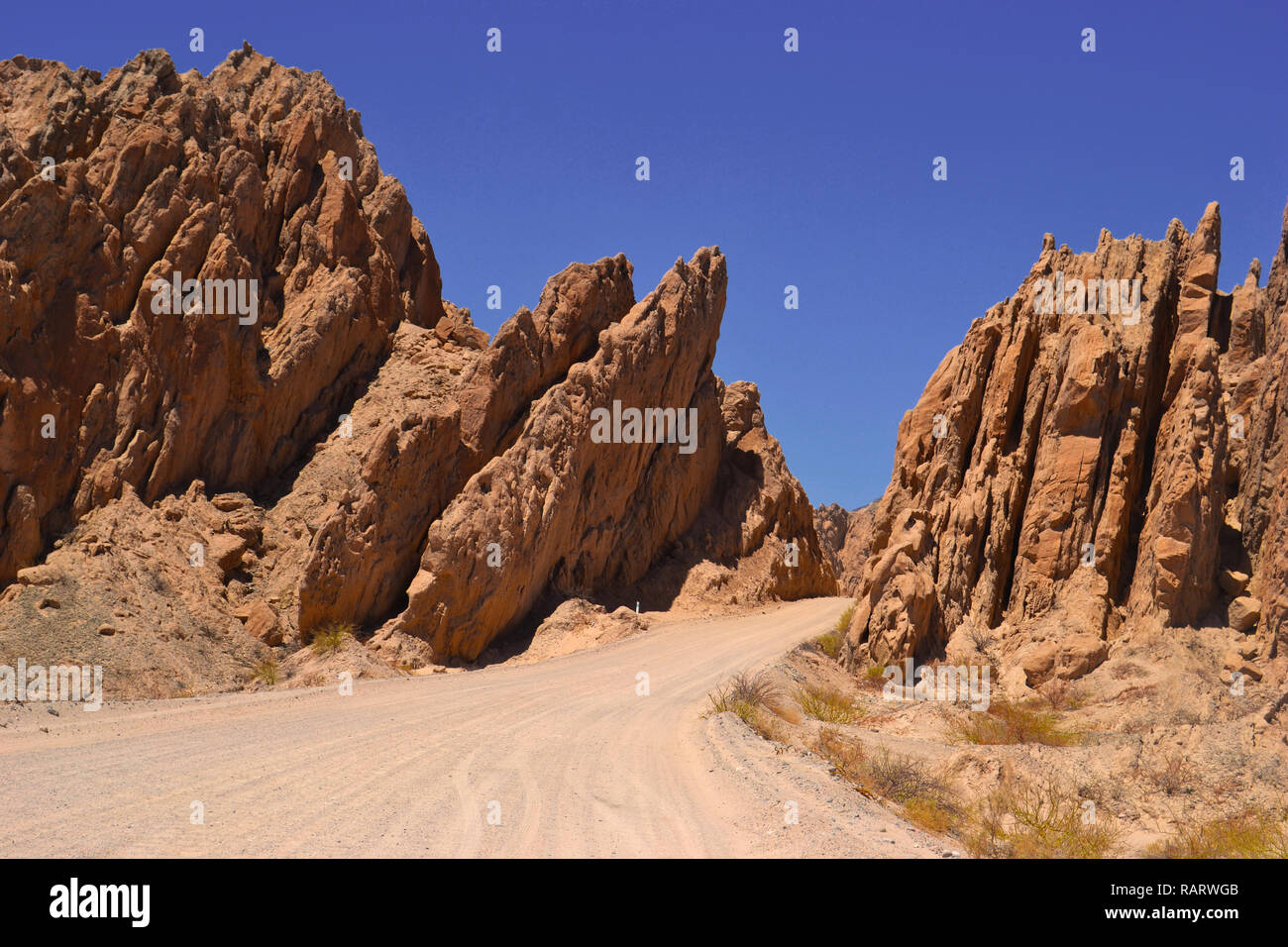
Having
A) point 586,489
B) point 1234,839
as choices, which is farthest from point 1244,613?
point 586,489

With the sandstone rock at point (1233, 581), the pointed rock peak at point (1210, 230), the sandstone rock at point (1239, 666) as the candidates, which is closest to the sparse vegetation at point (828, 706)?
the sandstone rock at point (1239, 666)

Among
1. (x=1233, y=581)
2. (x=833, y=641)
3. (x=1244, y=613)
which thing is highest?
(x=1233, y=581)

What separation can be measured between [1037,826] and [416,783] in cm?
670

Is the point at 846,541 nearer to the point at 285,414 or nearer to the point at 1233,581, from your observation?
the point at 285,414

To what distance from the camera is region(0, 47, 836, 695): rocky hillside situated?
23.3 metres

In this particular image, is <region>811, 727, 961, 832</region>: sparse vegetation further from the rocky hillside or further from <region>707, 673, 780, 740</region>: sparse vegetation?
the rocky hillside

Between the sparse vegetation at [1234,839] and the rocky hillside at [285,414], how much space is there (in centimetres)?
1668

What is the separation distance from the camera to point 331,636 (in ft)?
72.5

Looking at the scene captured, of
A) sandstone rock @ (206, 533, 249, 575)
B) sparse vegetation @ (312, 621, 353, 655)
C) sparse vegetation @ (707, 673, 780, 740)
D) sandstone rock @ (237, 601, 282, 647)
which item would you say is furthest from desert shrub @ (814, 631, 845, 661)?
sandstone rock @ (206, 533, 249, 575)

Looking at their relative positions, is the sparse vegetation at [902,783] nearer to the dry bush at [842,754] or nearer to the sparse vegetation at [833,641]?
the dry bush at [842,754]

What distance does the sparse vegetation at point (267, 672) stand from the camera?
20255 mm
